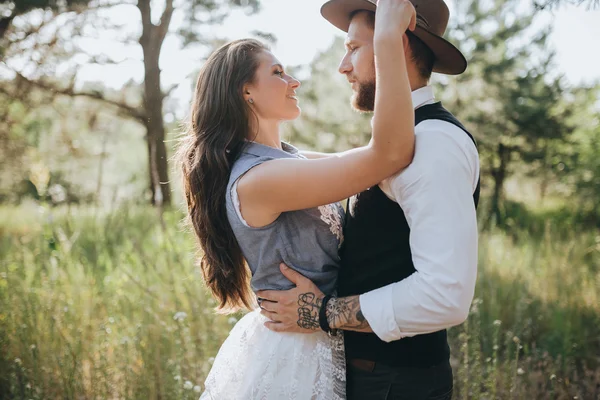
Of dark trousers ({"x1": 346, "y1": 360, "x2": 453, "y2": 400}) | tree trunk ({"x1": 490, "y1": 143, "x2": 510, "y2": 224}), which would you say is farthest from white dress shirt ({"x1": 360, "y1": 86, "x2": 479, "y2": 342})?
tree trunk ({"x1": 490, "y1": 143, "x2": 510, "y2": 224})

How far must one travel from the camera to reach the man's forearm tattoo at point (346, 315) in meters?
1.77

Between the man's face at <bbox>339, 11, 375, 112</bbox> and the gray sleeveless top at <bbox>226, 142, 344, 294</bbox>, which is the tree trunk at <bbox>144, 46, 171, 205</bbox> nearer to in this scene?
the gray sleeveless top at <bbox>226, 142, 344, 294</bbox>

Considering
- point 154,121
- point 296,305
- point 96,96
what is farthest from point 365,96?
point 96,96

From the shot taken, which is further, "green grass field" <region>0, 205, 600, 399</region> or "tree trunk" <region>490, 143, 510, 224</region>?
"tree trunk" <region>490, 143, 510, 224</region>

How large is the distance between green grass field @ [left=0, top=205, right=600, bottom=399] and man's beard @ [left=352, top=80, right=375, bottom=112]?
1513 mm

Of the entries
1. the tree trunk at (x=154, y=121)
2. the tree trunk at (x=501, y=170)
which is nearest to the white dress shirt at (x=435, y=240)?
the tree trunk at (x=154, y=121)

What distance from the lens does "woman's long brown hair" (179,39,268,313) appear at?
2.08 m

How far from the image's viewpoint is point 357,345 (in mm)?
1936

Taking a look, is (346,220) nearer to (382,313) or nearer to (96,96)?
(382,313)

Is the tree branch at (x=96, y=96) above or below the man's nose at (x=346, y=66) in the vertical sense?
above

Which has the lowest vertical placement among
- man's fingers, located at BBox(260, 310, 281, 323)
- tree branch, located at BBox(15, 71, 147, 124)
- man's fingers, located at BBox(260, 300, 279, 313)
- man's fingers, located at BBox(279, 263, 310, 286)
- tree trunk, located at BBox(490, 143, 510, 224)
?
man's fingers, located at BBox(260, 310, 281, 323)

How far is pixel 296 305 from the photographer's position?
76.0 inches

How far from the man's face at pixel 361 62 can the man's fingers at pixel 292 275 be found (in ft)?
2.37

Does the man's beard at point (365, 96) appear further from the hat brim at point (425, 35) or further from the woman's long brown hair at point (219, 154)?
the woman's long brown hair at point (219, 154)
